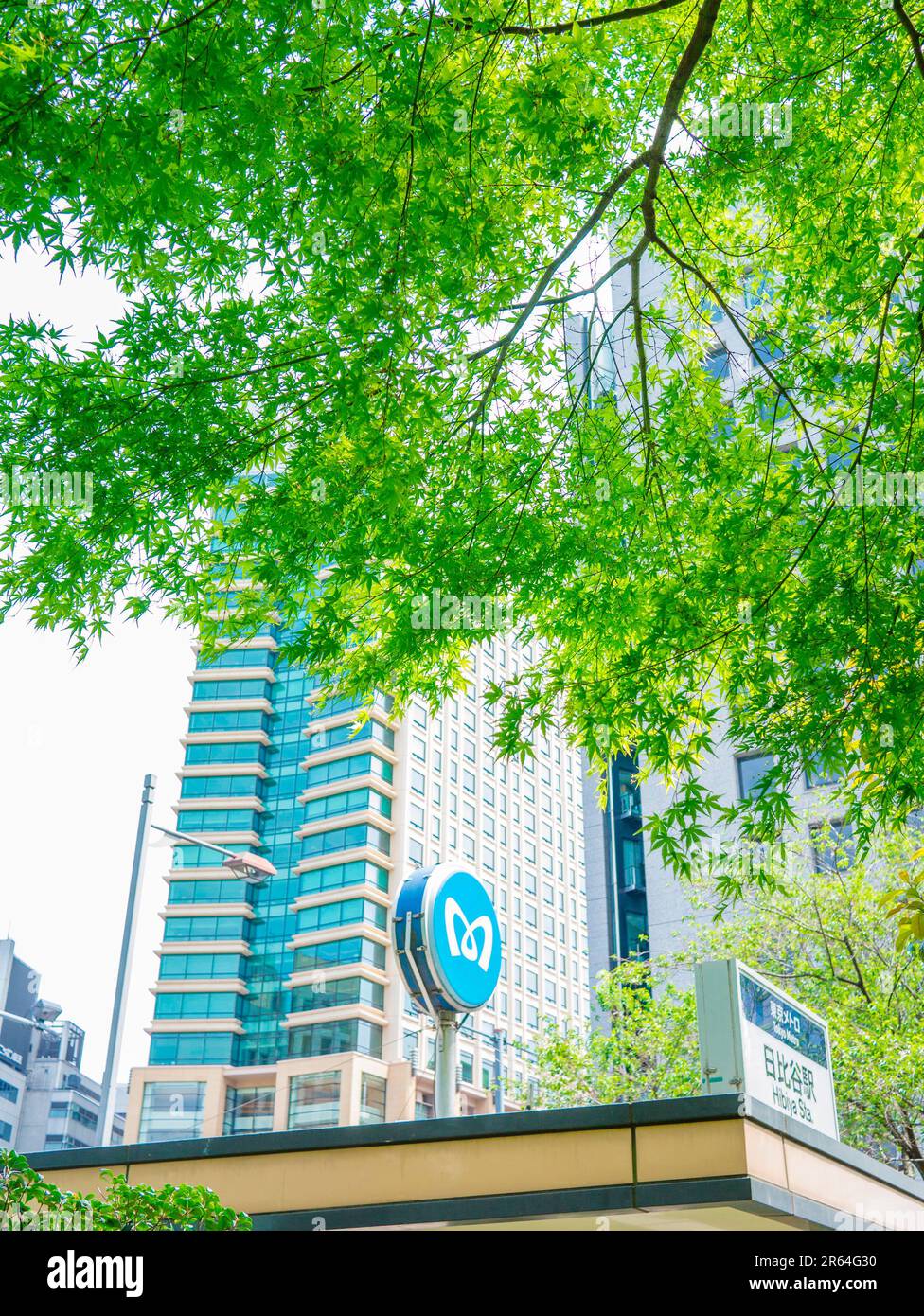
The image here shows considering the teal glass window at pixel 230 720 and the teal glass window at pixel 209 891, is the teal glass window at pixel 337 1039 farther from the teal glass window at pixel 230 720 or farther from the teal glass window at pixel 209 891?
the teal glass window at pixel 230 720

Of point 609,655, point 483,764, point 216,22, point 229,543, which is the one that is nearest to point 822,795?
point 609,655

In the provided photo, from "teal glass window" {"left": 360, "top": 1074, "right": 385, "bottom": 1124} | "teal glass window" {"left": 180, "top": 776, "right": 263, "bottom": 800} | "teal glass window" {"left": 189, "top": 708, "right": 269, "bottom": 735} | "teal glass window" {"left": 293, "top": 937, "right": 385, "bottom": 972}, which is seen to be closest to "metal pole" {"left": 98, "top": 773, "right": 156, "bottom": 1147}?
"teal glass window" {"left": 360, "top": 1074, "right": 385, "bottom": 1124}

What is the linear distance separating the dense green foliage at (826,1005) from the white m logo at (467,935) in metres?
5.57

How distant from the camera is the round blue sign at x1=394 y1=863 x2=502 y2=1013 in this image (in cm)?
1279

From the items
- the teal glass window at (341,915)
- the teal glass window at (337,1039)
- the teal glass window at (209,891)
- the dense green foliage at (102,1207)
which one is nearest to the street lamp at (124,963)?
the dense green foliage at (102,1207)

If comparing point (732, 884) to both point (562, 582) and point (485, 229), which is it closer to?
point (562, 582)

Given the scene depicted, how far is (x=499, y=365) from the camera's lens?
974 centimetres

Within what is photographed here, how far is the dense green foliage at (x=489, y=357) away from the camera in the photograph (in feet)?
22.0

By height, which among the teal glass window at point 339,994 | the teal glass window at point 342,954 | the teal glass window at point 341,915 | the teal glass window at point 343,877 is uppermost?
the teal glass window at point 343,877

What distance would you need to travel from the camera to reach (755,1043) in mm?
10070

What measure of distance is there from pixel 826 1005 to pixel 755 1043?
12.5 metres

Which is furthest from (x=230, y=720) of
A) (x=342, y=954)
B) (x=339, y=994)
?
(x=339, y=994)

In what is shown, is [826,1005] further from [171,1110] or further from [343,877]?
[171,1110]

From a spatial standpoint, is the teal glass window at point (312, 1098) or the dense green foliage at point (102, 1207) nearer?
the dense green foliage at point (102, 1207)
